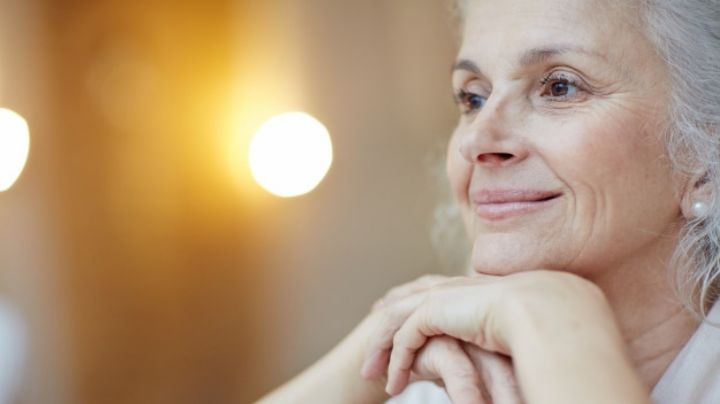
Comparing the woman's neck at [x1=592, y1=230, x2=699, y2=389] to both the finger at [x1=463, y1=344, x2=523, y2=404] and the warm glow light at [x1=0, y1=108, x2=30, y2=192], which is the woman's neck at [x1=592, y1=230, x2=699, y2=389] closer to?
the finger at [x1=463, y1=344, x2=523, y2=404]

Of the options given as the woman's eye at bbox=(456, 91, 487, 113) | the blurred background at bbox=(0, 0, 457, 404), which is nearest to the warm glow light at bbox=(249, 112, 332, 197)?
the blurred background at bbox=(0, 0, 457, 404)

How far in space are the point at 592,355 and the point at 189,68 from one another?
6.64 feet

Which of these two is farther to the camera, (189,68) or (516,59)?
(189,68)

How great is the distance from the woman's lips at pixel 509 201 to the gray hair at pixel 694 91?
221 millimetres

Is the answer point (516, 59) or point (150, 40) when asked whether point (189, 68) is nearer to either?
point (150, 40)

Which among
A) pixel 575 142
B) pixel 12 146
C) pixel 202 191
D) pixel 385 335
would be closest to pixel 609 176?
pixel 575 142

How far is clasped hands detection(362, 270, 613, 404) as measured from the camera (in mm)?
1076

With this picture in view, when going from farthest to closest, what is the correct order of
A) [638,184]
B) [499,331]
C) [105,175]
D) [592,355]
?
[105,175] < [638,184] < [499,331] < [592,355]

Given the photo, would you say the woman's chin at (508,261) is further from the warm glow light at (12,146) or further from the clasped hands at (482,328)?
the warm glow light at (12,146)

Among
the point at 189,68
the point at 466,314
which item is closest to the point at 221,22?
the point at 189,68

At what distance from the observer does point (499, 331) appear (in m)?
1.14

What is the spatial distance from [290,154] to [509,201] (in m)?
1.46

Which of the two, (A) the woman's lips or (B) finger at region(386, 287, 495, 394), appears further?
(A) the woman's lips

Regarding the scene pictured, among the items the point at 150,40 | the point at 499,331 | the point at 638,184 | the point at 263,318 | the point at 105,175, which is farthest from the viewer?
the point at 263,318
